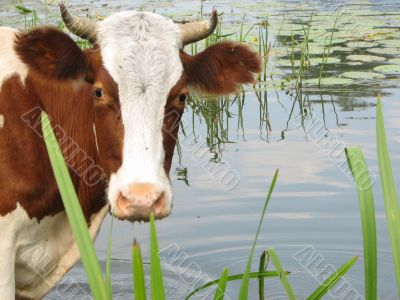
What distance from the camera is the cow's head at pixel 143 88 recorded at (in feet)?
11.4

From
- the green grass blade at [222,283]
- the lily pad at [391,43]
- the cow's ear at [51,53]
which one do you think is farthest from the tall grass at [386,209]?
the lily pad at [391,43]

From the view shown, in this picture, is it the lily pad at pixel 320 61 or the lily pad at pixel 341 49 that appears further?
the lily pad at pixel 341 49

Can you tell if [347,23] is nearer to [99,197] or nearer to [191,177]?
[191,177]

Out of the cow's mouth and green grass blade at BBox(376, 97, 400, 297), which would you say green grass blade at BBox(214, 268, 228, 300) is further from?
the cow's mouth

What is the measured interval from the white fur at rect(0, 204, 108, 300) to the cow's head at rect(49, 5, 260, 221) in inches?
21.5

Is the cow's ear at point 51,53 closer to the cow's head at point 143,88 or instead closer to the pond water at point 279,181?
the cow's head at point 143,88

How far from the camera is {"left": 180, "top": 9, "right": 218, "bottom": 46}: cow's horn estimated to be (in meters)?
4.24

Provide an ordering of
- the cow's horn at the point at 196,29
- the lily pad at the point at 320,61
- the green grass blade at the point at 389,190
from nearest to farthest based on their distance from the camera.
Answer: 1. the green grass blade at the point at 389,190
2. the cow's horn at the point at 196,29
3. the lily pad at the point at 320,61

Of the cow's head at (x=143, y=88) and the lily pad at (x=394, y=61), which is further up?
the cow's head at (x=143, y=88)

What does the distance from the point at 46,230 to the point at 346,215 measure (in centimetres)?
309

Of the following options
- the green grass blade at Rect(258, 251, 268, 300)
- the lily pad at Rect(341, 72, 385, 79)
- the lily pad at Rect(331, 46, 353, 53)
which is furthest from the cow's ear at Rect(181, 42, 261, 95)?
the lily pad at Rect(331, 46, 353, 53)

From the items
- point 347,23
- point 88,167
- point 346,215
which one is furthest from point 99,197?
point 347,23

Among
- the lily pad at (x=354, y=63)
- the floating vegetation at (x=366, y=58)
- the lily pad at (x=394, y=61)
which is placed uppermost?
the lily pad at (x=394, y=61)

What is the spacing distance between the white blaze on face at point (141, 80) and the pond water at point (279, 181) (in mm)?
2235
